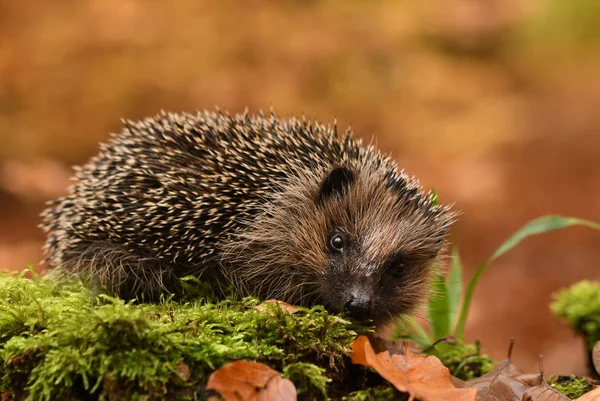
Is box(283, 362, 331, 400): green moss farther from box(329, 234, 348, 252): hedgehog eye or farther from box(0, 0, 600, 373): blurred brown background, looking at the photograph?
box(0, 0, 600, 373): blurred brown background

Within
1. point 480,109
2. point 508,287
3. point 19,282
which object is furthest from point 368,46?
point 19,282

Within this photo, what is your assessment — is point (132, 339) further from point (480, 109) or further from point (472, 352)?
point (480, 109)

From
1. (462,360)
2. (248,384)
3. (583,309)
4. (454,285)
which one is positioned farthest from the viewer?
(454,285)

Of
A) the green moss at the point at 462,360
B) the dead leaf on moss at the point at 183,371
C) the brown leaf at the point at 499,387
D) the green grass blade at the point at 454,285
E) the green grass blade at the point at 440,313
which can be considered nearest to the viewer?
the dead leaf on moss at the point at 183,371

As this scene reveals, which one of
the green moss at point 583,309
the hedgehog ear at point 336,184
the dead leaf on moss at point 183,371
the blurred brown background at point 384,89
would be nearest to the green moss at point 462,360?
the green moss at point 583,309

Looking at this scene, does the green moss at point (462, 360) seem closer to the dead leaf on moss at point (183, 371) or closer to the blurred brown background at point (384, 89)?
the dead leaf on moss at point (183, 371)

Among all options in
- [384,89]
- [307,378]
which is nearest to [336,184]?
[307,378]

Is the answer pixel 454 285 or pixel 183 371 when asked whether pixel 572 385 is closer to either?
pixel 454 285
